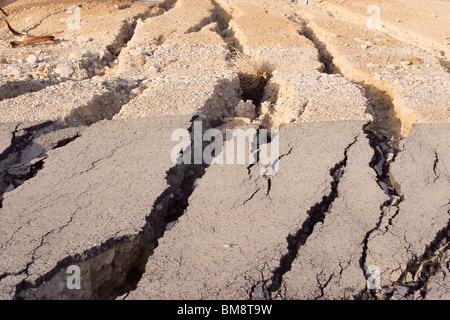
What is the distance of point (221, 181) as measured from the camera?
9.71 feet

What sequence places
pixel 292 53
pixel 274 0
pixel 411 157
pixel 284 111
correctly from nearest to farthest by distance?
pixel 411 157
pixel 284 111
pixel 292 53
pixel 274 0

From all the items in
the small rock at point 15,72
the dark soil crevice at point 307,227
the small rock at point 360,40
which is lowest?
the small rock at point 360,40

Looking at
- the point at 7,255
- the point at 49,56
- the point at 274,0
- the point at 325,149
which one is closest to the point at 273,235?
the point at 325,149

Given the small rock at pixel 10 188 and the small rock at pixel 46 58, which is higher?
the small rock at pixel 46 58

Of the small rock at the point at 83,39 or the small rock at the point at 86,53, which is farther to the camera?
the small rock at the point at 83,39

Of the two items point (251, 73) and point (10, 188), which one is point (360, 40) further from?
point (10, 188)

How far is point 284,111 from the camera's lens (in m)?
4.05

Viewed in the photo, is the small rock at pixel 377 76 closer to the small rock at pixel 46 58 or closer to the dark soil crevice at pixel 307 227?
the dark soil crevice at pixel 307 227

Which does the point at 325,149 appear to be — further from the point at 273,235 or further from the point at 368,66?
the point at 368,66

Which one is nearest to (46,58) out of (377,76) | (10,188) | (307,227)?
(10,188)

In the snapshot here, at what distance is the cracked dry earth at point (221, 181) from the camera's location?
226cm

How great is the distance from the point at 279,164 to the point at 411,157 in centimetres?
116

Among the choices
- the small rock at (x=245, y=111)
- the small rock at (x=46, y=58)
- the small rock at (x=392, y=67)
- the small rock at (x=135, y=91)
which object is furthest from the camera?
the small rock at (x=46, y=58)

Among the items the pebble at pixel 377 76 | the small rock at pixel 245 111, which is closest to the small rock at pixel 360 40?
the pebble at pixel 377 76
